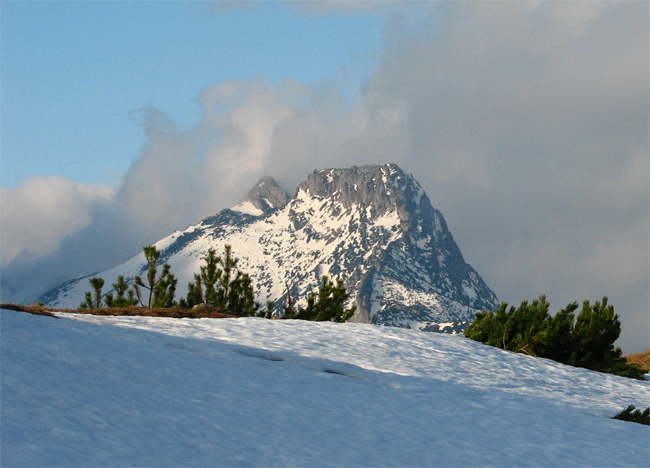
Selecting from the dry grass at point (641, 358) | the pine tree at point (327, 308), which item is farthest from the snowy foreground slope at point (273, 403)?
the dry grass at point (641, 358)

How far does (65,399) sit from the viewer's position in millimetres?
9711

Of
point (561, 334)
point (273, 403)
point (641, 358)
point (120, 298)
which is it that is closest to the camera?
point (273, 403)

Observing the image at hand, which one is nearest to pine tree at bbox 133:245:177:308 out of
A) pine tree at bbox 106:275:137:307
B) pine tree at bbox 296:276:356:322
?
pine tree at bbox 106:275:137:307

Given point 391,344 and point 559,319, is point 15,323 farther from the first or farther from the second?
point 559,319

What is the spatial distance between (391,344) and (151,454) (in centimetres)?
1097

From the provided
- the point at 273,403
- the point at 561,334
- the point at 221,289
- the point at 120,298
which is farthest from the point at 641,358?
the point at 273,403

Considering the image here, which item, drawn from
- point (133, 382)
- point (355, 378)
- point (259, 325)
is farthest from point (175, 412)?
point (259, 325)

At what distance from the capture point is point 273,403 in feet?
38.1

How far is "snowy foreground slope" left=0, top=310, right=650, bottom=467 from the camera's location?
892cm

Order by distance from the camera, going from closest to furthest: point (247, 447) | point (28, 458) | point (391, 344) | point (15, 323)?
1. point (28, 458)
2. point (247, 447)
3. point (15, 323)
4. point (391, 344)

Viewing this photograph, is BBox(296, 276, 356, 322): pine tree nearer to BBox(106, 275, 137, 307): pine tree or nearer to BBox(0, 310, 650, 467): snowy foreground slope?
BBox(106, 275, 137, 307): pine tree

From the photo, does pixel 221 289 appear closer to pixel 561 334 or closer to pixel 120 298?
pixel 120 298

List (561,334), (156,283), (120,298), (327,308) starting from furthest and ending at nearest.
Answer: (120,298)
(156,283)
(327,308)
(561,334)

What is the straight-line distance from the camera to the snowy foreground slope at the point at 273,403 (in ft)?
29.3
